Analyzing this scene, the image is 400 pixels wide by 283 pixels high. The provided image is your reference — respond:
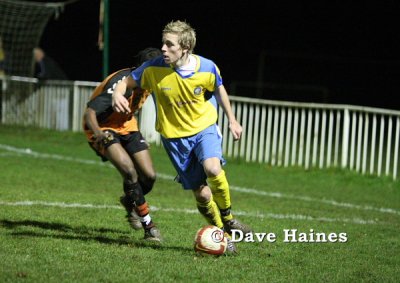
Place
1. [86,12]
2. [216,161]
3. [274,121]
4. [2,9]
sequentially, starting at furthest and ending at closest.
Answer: [86,12] < [2,9] < [274,121] < [216,161]

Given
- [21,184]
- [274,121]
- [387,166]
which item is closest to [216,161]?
[21,184]

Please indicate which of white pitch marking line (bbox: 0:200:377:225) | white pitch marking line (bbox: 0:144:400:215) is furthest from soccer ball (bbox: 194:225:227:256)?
white pitch marking line (bbox: 0:144:400:215)

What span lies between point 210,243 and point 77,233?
5.64 ft

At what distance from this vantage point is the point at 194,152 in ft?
27.8

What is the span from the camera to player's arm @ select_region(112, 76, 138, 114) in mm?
8117

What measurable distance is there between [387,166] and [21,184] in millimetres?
6180

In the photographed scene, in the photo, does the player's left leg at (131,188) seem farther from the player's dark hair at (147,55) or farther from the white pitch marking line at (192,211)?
the white pitch marking line at (192,211)

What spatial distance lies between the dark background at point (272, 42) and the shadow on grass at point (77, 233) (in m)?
19.3

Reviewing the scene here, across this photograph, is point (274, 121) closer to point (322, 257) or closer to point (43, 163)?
point (43, 163)

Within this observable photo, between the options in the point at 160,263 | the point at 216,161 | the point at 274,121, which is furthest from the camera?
the point at 274,121

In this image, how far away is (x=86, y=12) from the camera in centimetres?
2953

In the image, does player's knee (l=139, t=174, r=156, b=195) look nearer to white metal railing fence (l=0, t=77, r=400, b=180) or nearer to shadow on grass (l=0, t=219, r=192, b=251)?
shadow on grass (l=0, t=219, r=192, b=251)

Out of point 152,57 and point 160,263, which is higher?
point 152,57

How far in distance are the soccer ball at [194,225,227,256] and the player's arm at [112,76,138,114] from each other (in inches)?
47.9
